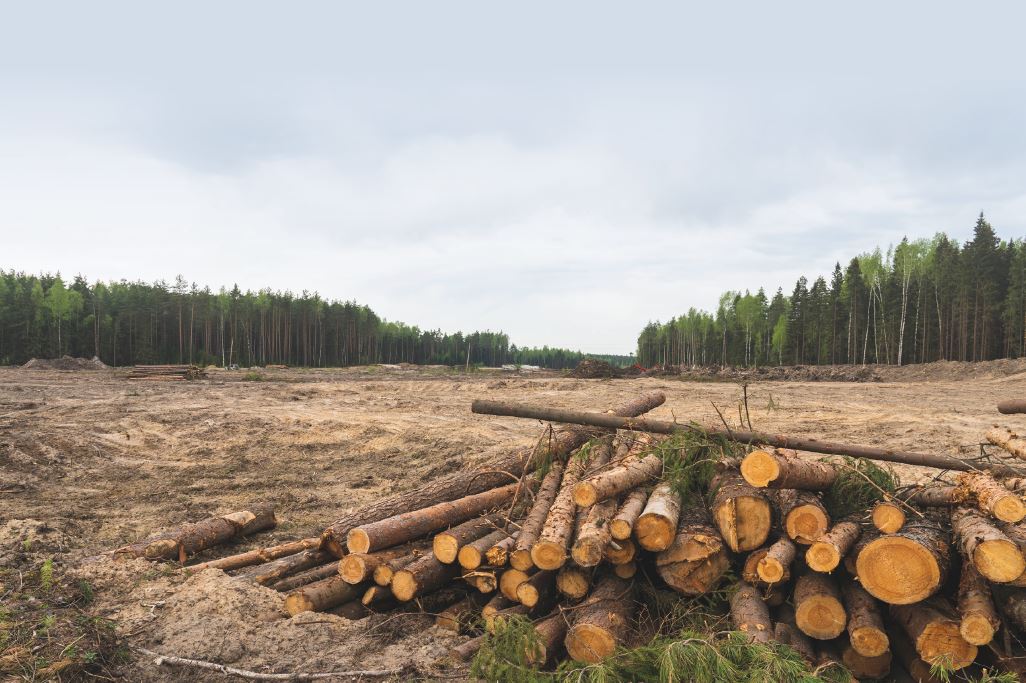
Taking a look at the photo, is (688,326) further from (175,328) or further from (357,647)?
(357,647)

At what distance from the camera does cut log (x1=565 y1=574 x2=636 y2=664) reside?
11.5 feet

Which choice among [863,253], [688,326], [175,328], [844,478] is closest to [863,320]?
[863,253]

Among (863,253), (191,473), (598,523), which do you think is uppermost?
(863,253)

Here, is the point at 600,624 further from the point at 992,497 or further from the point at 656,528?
the point at 992,497

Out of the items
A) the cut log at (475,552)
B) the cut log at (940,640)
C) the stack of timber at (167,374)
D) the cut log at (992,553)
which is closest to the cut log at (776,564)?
the cut log at (940,640)

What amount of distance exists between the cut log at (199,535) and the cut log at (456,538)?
2966 millimetres

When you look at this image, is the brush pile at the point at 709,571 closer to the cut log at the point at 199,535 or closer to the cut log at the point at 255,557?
the cut log at the point at 255,557

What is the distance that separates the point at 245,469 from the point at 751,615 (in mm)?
9504

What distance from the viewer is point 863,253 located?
5566cm

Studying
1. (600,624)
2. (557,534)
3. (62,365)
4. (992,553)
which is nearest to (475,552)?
(557,534)

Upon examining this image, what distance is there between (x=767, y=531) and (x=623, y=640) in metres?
1.26

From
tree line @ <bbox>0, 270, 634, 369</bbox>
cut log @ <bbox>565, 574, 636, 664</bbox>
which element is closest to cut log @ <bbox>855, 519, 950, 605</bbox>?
cut log @ <bbox>565, 574, 636, 664</bbox>

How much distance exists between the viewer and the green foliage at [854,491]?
416 centimetres

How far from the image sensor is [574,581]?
13.1 ft
